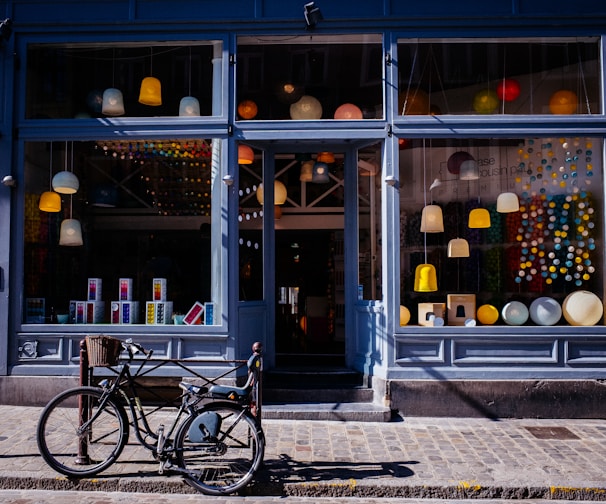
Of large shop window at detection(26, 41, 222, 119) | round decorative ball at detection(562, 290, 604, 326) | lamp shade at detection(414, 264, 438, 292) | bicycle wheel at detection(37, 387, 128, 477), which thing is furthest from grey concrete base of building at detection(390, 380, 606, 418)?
large shop window at detection(26, 41, 222, 119)

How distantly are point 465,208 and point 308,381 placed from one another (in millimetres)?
3270

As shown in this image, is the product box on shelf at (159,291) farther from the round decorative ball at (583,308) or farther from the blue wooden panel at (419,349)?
the round decorative ball at (583,308)

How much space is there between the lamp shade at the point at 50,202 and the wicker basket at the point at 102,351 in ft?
11.7

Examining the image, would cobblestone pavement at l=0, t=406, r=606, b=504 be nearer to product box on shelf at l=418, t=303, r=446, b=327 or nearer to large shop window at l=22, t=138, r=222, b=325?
product box on shelf at l=418, t=303, r=446, b=327

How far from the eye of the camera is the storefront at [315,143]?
7.76m

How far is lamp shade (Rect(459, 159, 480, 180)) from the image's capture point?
26.6 ft

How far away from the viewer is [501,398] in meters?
7.43

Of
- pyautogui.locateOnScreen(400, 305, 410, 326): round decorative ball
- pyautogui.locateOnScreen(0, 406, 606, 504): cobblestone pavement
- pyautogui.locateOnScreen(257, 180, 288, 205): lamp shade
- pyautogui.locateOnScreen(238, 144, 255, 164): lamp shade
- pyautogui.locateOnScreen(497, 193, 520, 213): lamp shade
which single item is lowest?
pyautogui.locateOnScreen(0, 406, 606, 504): cobblestone pavement

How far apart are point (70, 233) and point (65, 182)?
73 centimetres

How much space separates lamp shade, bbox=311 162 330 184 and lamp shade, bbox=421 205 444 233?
1.64 meters

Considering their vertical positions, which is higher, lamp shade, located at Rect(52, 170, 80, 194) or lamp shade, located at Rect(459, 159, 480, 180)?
lamp shade, located at Rect(459, 159, 480, 180)

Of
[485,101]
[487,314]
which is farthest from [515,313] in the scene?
[485,101]

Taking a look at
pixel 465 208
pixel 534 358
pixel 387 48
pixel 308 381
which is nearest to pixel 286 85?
pixel 387 48

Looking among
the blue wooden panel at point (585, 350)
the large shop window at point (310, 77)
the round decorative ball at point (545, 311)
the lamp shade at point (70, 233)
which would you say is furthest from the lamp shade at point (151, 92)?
the blue wooden panel at point (585, 350)
